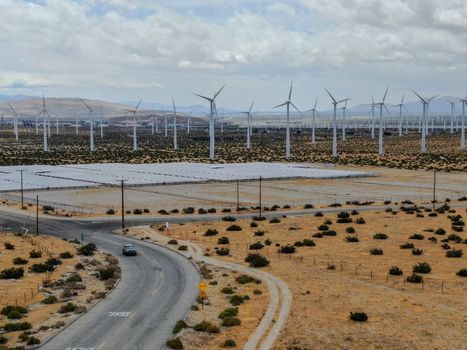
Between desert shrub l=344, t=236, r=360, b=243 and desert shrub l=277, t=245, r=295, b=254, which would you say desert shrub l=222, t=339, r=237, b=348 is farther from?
desert shrub l=344, t=236, r=360, b=243

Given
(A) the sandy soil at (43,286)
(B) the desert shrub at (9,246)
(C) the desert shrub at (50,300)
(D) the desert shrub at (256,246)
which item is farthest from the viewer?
(D) the desert shrub at (256,246)

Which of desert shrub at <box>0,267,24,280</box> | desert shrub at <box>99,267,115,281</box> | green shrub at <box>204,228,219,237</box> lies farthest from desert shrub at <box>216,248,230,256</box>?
desert shrub at <box>0,267,24,280</box>

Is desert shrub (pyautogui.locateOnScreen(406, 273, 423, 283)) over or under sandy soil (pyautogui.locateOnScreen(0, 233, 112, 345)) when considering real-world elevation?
over

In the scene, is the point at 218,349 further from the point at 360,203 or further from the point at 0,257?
the point at 360,203

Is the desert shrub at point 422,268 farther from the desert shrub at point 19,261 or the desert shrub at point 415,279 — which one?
the desert shrub at point 19,261

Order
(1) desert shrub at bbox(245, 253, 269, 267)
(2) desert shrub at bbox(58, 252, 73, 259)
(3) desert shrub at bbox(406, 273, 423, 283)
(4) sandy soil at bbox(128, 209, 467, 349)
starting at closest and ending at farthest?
(4) sandy soil at bbox(128, 209, 467, 349)
(3) desert shrub at bbox(406, 273, 423, 283)
(1) desert shrub at bbox(245, 253, 269, 267)
(2) desert shrub at bbox(58, 252, 73, 259)

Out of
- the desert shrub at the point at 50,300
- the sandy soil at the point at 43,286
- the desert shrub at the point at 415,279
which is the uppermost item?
the desert shrub at the point at 415,279

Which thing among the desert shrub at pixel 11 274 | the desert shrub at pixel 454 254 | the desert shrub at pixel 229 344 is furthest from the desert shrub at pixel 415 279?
the desert shrub at pixel 11 274
